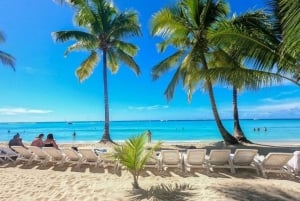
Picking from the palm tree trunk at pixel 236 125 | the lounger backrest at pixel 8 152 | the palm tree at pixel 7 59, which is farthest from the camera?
the palm tree at pixel 7 59

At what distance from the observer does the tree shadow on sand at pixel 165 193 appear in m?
5.60

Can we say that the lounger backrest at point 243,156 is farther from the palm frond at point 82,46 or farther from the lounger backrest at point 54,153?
the palm frond at point 82,46

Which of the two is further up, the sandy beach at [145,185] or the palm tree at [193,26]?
the palm tree at [193,26]

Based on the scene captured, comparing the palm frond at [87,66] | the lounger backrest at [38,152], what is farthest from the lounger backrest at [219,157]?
the palm frond at [87,66]

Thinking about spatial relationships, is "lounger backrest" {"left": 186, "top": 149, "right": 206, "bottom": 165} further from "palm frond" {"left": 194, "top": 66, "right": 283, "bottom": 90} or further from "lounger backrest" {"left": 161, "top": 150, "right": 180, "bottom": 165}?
"palm frond" {"left": 194, "top": 66, "right": 283, "bottom": 90}

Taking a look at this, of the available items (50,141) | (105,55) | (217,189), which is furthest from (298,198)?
(105,55)

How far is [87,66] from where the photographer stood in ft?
61.9

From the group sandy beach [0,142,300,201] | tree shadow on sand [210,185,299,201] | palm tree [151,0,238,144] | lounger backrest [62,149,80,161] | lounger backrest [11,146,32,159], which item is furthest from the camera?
palm tree [151,0,238,144]

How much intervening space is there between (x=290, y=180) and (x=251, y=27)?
16.1ft

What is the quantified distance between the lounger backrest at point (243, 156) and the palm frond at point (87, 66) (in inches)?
520

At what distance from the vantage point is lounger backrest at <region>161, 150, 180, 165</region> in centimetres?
791

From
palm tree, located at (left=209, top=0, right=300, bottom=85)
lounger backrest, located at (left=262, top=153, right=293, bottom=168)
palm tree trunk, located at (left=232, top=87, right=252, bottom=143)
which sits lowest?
lounger backrest, located at (left=262, top=153, right=293, bottom=168)

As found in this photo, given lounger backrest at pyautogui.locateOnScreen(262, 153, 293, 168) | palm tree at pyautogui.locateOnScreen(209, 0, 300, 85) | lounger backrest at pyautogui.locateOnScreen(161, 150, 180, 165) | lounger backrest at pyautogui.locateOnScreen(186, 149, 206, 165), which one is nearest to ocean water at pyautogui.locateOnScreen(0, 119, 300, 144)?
lounger backrest at pyautogui.locateOnScreen(161, 150, 180, 165)

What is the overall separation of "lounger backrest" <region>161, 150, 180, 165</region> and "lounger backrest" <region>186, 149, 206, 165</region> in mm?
304
